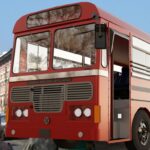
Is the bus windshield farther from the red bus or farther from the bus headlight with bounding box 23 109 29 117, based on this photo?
the bus headlight with bounding box 23 109 29 117

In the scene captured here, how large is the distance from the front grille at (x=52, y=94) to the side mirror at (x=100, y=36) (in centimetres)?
80

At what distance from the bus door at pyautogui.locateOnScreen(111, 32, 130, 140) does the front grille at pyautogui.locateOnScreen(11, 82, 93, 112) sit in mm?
670

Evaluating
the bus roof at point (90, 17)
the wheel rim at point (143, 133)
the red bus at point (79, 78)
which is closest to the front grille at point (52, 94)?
the red bus at point (79, 78)

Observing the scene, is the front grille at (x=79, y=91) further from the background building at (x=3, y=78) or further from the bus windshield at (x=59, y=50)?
the background building at (x=3, y=78)

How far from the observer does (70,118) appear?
9.64 meters

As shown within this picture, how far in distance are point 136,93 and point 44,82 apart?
2129mm

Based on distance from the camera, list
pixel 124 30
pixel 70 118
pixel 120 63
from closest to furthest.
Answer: pixel 70 118, pixel 124 30, pixel 120 63

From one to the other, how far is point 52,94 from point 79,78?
2.45 feet

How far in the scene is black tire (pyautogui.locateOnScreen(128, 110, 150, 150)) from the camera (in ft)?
34.0

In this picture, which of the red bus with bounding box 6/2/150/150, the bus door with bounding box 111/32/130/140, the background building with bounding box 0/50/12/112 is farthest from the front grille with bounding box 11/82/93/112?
the background building with bounding box 0/50/12/112

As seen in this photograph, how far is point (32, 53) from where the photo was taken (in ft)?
34.9

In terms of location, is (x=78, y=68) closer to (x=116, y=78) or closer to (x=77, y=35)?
(x=77, y=35)

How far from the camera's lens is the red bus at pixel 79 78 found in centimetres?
945

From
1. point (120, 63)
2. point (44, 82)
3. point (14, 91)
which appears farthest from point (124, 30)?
point (14, 91)
